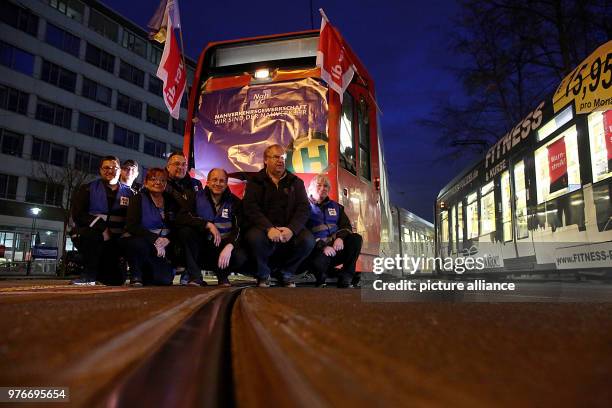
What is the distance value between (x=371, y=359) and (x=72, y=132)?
1185 inches

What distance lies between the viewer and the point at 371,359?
1.47 ft

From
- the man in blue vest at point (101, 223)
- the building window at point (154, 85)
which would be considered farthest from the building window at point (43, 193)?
the man in blue vest at point (101, 223)

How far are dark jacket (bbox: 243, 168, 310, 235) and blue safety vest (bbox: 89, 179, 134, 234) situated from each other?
1.22m

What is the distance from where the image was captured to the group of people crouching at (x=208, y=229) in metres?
3.95

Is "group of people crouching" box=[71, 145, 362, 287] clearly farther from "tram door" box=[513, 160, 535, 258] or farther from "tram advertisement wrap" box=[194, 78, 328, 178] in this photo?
"tram door" box=[513, 160, 535, 258]

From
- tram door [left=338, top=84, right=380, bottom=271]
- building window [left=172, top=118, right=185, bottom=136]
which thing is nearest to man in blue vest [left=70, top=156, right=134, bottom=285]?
tram door [left=338, top=84, right=380, bottom=271]

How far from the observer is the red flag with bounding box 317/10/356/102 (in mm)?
4980

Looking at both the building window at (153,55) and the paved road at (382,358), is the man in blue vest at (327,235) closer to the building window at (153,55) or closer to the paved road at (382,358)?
the paved road at (382,358)

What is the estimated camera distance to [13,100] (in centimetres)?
2417

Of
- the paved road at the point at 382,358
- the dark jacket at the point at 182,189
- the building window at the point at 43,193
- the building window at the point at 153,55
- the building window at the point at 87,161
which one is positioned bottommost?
the paved road at the point at 382,358

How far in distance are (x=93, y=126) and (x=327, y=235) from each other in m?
27.8

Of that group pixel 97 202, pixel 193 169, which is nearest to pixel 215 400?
pixel 97 202

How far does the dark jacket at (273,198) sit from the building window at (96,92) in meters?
27.9

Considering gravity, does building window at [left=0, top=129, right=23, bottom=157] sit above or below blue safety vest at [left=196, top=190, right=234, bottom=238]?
above
